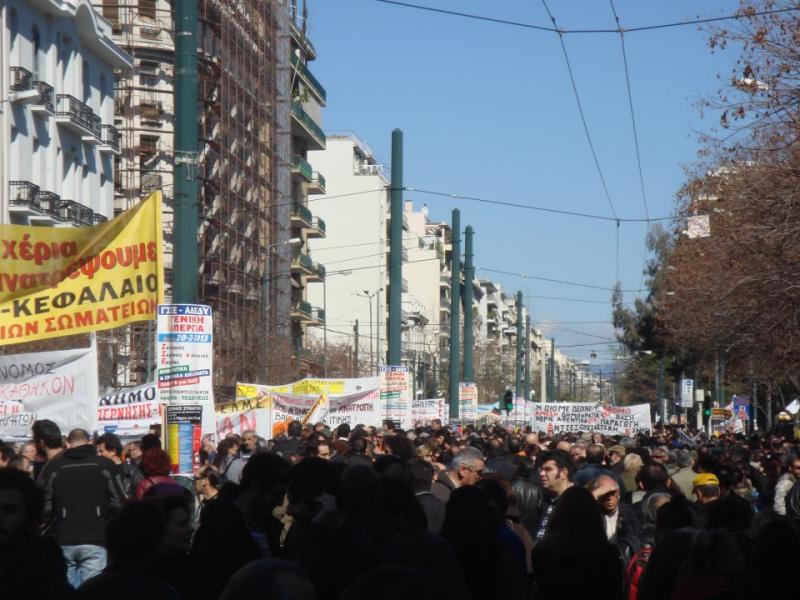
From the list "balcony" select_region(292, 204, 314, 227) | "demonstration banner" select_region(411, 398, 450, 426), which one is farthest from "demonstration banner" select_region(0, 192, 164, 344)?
"balcony" select_region(292, 204, 314, 227)

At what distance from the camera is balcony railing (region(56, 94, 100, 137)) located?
4294 centimetres

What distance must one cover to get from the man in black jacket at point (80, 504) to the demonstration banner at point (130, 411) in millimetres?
9158

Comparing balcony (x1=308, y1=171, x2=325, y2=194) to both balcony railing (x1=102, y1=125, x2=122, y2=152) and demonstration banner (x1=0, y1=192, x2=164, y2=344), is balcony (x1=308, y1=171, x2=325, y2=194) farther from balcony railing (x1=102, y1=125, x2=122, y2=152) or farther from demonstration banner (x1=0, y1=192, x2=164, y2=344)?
demonstration banner (x1=0, y1=192, x2=164, y2=344)

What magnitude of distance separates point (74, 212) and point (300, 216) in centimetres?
3180

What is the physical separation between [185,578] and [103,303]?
6869mm

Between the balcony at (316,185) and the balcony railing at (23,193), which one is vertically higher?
the balcony at (316,185)

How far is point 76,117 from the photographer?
43438mm

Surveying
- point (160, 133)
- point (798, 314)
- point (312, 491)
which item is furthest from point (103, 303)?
point (160, 133)

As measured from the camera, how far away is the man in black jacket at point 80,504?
32.9 feet

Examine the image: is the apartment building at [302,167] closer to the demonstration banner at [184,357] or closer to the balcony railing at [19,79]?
the balcony railing at [19,79]

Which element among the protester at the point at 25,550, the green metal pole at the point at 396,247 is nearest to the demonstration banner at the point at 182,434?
the protester at the point at 25,550

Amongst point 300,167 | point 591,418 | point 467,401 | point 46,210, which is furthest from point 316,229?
point 591,418

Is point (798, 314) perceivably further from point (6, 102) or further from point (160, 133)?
point (160, 133)

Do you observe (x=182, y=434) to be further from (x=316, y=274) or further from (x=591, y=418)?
(x=316, y=274)
